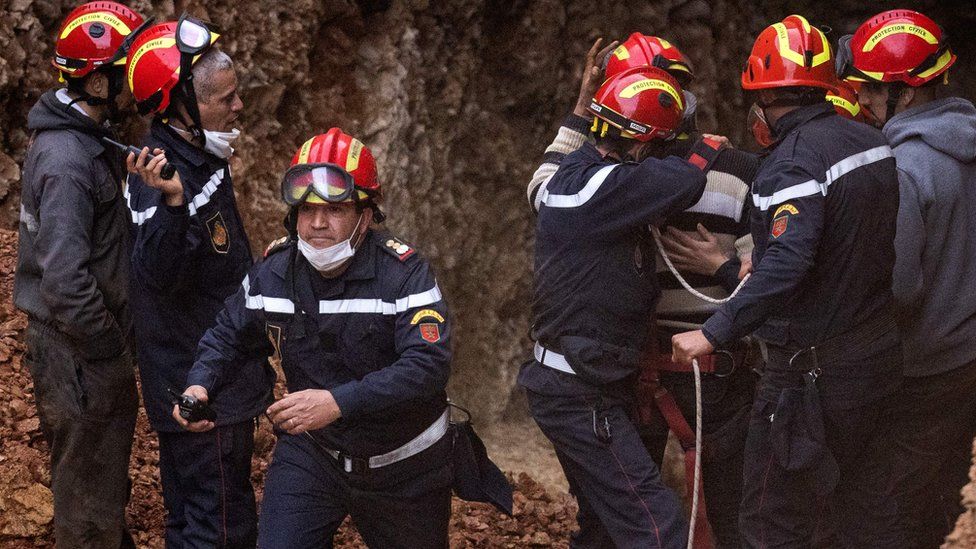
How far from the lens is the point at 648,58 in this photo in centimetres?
564

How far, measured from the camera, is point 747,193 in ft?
17.6

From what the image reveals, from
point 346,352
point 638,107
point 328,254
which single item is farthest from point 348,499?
point 638,107

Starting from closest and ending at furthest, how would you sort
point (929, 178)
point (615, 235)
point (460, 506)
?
point (615, 235)
point (929, 178)
point (460, 506)

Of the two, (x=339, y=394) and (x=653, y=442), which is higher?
(x=339, y=394)

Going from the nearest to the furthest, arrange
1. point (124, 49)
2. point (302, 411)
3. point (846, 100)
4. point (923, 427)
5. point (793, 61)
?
point (302, 411) → point (793, 61) → point (124, 49) → point (923, 427) → point (846, 100)

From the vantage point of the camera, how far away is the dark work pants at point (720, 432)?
538 centimetres

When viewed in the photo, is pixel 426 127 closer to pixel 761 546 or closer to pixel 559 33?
pixel 559 33

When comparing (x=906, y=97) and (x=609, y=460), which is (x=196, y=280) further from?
(x=906, y=97)

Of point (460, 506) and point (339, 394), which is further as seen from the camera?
point (460, 506)

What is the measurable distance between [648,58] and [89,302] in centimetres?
285

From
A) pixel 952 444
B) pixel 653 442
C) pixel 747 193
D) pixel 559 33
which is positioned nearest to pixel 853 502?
pixel 952 444

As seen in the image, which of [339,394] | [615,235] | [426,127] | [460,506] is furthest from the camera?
[426,127]

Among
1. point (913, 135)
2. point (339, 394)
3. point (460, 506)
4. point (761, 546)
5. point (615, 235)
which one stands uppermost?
point (913, 135)

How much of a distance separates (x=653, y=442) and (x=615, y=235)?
124 centimetres
